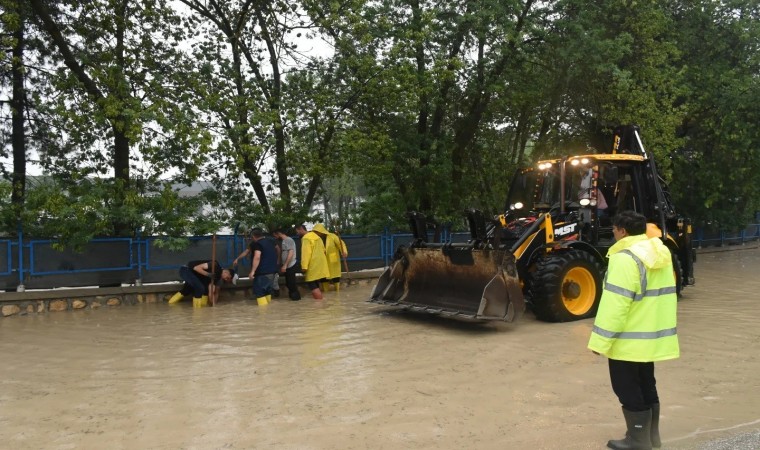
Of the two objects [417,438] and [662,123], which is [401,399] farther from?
[662,123]

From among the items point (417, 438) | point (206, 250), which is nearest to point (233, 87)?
point (206, 250)

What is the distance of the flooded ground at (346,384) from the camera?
490 centimetres

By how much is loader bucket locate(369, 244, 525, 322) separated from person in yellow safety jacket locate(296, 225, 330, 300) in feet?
9.04

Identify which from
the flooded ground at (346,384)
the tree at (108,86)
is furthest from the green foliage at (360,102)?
the flooded ground at (346,384)

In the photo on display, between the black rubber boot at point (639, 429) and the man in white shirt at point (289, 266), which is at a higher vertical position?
the man in white shirt at point (289, 266)

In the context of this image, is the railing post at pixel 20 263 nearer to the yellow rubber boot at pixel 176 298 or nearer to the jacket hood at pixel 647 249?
the yellow rubber boot at pixel 176 298

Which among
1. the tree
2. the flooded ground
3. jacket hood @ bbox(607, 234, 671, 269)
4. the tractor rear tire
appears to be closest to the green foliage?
the tree

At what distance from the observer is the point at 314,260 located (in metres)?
13.2

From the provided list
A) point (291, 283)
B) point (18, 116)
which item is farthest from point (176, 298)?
point (18, 116)

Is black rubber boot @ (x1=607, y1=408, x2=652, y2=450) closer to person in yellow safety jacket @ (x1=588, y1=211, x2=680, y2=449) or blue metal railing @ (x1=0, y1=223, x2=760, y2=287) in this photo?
person in yellow safety jacket @ (x1=588, y1=211, x2=680, y2=449)

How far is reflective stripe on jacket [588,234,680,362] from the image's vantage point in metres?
4.27

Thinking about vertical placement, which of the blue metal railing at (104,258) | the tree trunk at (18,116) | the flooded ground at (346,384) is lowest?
the flooded ground at (346,384)

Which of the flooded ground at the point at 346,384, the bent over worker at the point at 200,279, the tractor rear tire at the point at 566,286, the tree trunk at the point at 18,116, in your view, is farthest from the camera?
the tree trunk at the point at 18,116

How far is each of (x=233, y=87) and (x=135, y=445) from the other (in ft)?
36.3
